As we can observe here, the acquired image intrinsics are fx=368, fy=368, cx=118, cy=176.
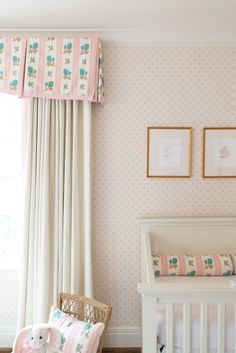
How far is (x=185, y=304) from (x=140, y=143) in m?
1.38

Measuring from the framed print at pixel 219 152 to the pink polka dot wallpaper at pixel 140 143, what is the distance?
0.05 metres

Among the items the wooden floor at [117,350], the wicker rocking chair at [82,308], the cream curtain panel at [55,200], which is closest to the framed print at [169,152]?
the cream curtain panel at [55,200]

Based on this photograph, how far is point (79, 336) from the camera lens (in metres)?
2.19

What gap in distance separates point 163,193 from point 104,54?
45.7 inches

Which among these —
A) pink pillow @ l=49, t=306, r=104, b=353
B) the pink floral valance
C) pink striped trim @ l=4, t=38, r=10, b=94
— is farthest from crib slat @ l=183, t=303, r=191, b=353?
pink striped trim @ l=4, t=38, r=10, b=94

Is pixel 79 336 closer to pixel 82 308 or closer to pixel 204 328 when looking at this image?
pixel 82 308

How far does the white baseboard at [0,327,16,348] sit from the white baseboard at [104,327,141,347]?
743 millimetres

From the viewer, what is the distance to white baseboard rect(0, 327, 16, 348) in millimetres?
2902

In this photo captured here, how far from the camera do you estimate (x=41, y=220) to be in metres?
2.73

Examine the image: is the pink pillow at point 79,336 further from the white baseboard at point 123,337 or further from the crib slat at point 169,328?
the white baseboard at point 123,337

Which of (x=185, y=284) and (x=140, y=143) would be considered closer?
(x=185, y=284)

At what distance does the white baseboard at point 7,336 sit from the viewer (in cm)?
290

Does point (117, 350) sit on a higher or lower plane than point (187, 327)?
lower

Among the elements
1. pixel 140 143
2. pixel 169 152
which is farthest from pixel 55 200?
pixel 169 152
